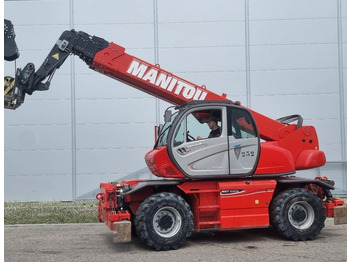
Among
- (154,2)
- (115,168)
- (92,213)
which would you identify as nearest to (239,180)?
(92,213)

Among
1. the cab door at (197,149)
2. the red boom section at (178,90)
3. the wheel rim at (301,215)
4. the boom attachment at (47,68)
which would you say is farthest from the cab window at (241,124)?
the boom attachment at (47,68)

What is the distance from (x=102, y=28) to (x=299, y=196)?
11095 mm

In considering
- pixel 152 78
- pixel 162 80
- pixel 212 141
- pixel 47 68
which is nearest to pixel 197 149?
pixel 212 141

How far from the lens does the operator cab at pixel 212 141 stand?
393 inches

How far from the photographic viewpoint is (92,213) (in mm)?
14961

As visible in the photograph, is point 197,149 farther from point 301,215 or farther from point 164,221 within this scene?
point 301,215

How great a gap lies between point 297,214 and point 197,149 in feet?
7.68

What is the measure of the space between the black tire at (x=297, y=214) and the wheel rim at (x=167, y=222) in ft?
6.40

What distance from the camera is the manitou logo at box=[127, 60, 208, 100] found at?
10.9 m

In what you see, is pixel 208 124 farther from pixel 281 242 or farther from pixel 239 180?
pixel 281 242

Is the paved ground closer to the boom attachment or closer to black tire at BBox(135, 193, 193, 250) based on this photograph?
black tire at BBox(135, 193, 193, 250)

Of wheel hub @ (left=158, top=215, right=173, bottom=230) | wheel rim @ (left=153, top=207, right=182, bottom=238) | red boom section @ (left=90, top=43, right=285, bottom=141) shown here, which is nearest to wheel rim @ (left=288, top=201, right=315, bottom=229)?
red boom section @ (left=90, top=43, right=285, bottom=141)

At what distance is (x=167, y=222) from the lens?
9695 millimetres

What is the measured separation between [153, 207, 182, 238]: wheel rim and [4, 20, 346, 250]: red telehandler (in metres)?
0.02
